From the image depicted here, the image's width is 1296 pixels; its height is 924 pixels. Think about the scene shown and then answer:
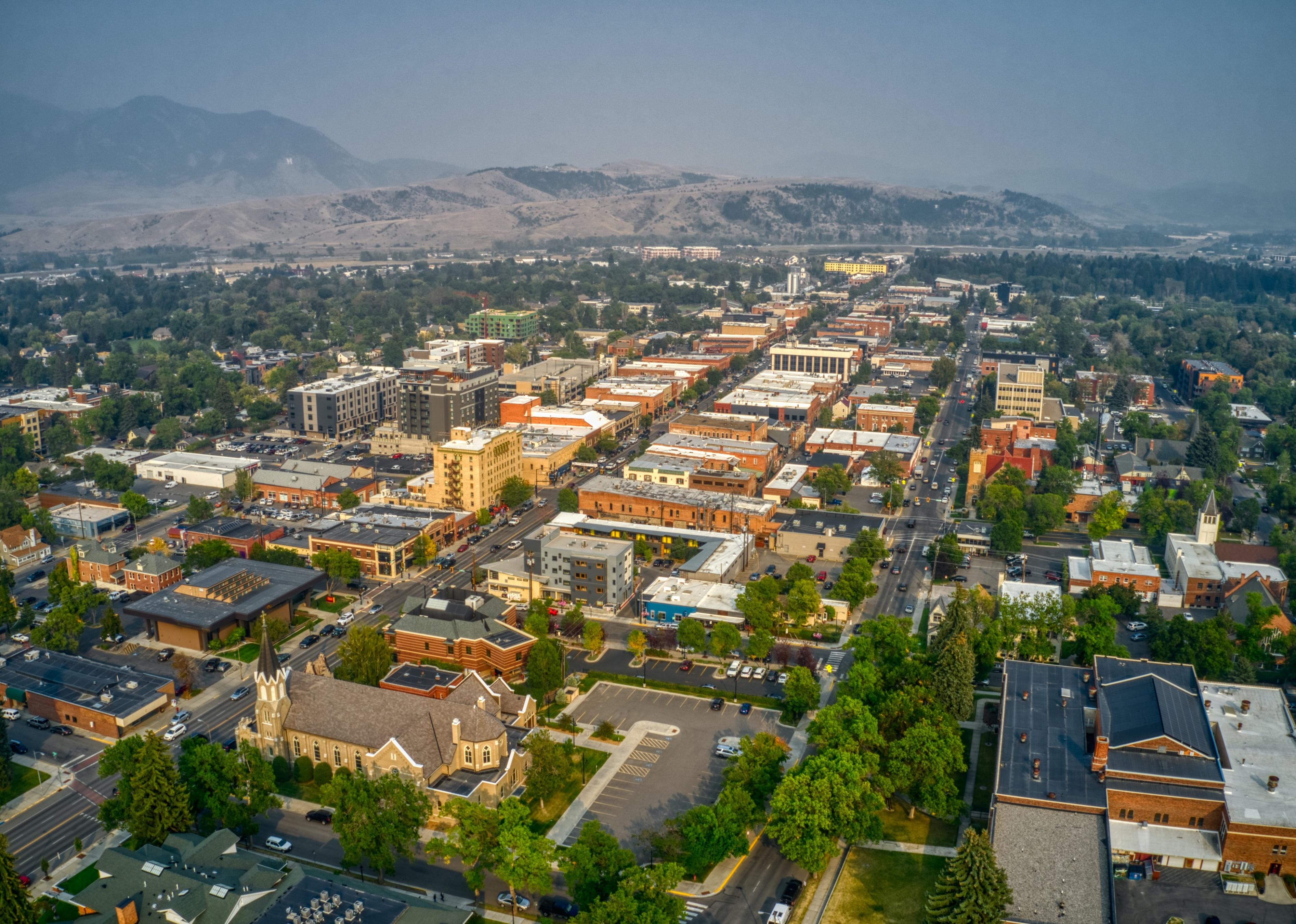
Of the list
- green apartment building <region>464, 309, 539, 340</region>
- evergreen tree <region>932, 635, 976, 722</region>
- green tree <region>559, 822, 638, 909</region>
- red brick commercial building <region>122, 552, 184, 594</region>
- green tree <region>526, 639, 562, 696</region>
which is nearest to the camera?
green tree <region>559, 822, 638, 909</region>

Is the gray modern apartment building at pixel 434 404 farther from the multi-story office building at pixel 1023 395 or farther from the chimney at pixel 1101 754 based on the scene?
the chimney at pixel 1101 754

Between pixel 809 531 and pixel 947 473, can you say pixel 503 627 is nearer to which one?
pixel 809 531

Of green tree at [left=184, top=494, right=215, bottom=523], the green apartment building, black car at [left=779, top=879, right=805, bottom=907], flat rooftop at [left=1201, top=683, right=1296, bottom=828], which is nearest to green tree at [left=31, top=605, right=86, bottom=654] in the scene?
green tree at [left=184, top=494, right=215, bottom=523]

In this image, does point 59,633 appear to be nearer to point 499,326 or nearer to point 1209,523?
point 1209,523

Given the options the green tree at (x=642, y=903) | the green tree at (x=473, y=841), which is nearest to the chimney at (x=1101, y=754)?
the green tree at (x=642, y=903)

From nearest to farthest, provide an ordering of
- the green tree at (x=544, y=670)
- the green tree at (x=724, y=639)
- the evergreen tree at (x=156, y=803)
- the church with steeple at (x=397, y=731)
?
the evergreen tree at (x=156, y=803)
the church with steeple at (x=397, y=731)
the green tree at (x=544, y=670)
the green tree at (x=724, y=639)

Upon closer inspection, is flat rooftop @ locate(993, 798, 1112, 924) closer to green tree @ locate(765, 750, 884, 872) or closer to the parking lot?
green tree @ locate(765, 750, 884, 872)
